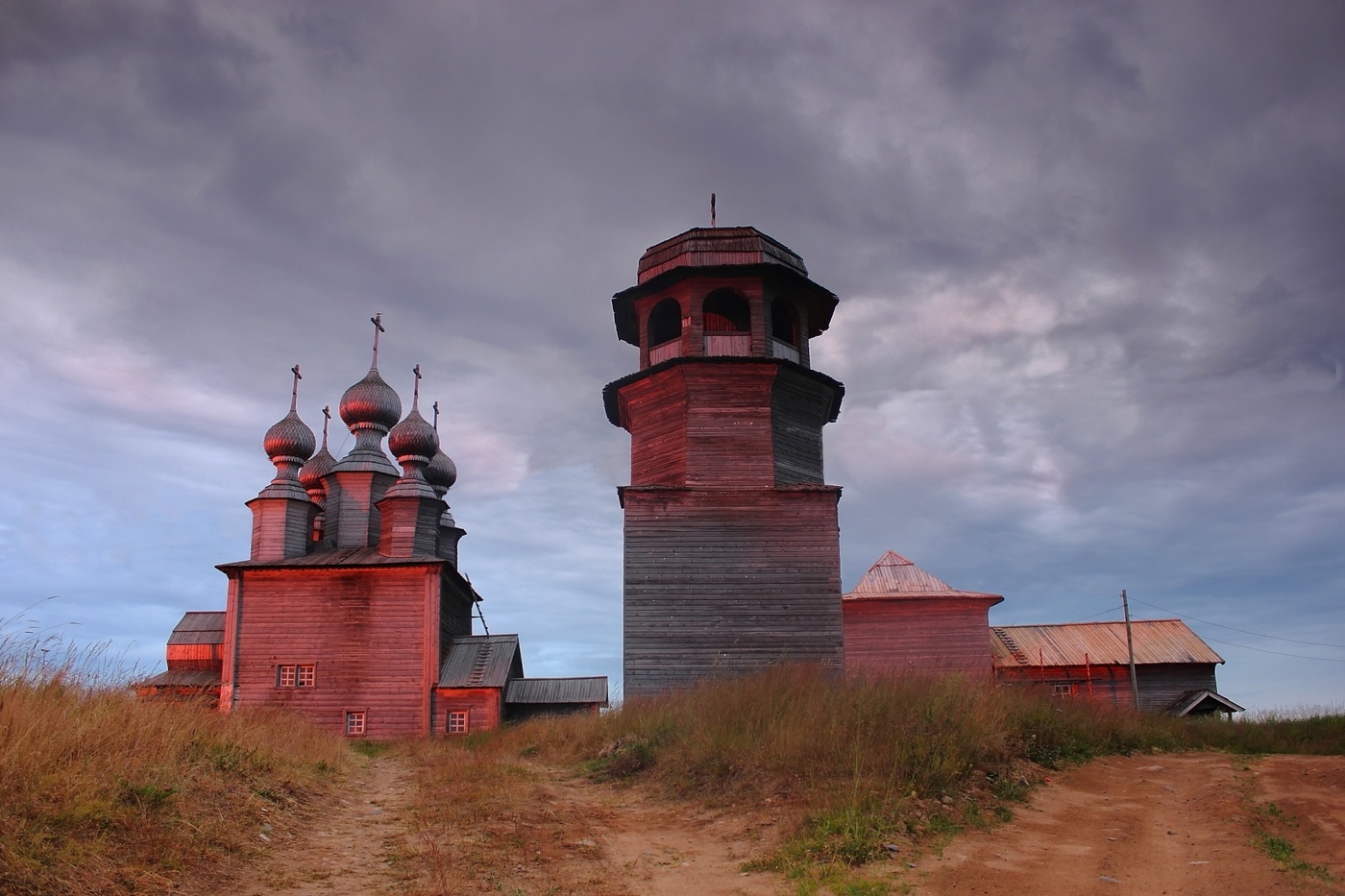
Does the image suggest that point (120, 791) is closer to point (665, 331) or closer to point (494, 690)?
point (665, 331)

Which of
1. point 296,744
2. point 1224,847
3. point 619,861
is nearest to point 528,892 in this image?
point 619,861

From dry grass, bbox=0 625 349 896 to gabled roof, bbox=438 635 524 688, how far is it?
18745 mm

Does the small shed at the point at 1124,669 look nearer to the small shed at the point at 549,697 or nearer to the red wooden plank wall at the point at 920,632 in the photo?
the red wooden plank wall at the point at 920,632

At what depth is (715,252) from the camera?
2111 cm

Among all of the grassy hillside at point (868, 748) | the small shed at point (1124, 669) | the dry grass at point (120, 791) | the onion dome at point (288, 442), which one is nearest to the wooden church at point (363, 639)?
the onion dome at point (288, 442)

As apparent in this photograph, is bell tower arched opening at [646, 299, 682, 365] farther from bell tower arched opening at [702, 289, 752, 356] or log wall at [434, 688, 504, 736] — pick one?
log wall at [434, 688, 504, 736]

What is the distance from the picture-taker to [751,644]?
18.9 m

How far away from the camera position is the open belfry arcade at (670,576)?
1922cm

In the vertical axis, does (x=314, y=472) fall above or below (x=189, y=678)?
above

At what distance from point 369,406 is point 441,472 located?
4.39 metres

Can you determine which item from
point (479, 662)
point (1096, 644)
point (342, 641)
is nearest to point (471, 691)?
point (479, 662)

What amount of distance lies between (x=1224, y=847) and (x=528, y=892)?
5479 millimetres

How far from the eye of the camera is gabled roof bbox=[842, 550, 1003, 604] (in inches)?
1051

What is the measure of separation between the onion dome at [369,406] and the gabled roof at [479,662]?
916 cm
